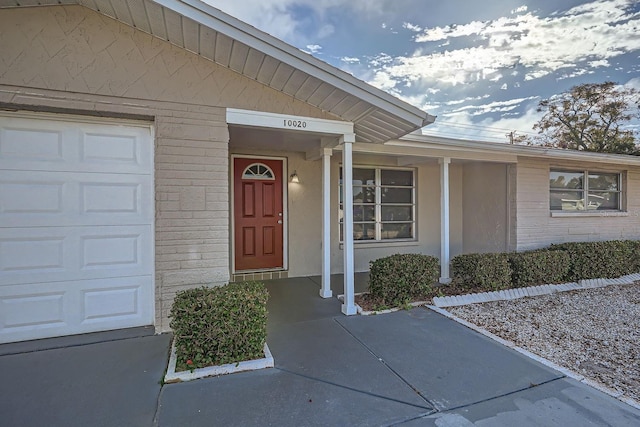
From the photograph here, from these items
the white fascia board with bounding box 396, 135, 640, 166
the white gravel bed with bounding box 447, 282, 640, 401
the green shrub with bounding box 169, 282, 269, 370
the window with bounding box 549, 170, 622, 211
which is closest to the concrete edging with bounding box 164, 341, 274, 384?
the green shrub with bounding box 169, 282, 269, 370

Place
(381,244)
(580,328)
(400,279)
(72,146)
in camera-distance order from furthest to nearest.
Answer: (381,244)
(400,279)
(580,328)
(72,146)

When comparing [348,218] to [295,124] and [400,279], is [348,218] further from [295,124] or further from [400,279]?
[295,124]

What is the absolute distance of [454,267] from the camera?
573 centimetres

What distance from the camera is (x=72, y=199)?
340cm

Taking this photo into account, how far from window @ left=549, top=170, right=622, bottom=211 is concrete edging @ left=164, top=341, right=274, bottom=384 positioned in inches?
294

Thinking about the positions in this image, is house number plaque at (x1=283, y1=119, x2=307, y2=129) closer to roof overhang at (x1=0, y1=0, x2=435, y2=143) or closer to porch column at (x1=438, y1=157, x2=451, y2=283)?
roof overhang at (x1=0, y1=0, x2=435, y2=143)

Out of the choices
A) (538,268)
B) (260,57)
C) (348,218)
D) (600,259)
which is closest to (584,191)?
(600,259)

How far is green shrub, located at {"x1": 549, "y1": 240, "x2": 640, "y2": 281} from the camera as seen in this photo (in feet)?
20.7

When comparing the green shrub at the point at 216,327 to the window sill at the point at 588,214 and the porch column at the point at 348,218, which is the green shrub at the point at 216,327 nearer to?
the porch column at the point at 348,218

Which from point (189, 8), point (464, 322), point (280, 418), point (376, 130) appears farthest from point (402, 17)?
point (280, 418)

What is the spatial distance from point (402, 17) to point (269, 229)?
7956mm

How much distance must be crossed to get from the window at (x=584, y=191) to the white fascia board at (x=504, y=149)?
52cm

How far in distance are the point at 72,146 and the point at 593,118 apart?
73.7ft

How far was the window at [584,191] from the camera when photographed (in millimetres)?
7473
